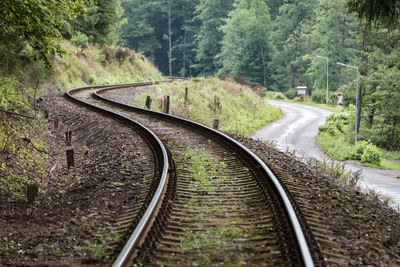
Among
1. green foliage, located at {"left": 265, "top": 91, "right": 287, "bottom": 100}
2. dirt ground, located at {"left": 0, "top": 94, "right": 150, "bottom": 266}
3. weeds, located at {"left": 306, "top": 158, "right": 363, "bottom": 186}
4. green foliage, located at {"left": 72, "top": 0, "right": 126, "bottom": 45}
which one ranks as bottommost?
weeds, located at {"left": 306, "top": 158, "right": 363, "bottom": 186}

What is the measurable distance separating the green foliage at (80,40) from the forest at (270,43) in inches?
3.8

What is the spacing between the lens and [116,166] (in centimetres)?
830

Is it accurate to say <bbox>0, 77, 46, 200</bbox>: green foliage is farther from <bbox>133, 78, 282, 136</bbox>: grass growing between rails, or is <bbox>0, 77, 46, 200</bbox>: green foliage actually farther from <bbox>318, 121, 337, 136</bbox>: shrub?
<bbox>318, 121, 337, 136</bbox>: shrub

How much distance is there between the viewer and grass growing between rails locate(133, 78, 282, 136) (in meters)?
23.7

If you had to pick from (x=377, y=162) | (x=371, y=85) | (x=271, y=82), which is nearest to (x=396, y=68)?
(x=371, y=85)

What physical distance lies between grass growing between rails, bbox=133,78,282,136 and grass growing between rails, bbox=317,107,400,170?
17.6 feet

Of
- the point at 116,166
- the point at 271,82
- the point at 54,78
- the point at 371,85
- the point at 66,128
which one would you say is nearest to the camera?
the point at 116,166

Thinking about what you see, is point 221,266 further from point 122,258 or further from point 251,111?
point 251,111

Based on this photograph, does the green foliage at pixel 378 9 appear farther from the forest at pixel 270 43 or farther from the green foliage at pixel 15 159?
the forest at pixel 270 43

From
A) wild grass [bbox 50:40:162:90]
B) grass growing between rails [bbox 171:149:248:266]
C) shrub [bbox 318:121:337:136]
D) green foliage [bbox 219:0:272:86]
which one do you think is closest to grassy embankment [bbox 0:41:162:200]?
wild grass [bbox 50:40:162:90]

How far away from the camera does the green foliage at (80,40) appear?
36.0m

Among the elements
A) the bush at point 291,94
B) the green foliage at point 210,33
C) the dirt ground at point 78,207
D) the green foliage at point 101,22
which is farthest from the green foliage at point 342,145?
the green foliage at point 210,33

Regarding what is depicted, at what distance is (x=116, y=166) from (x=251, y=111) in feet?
90.6

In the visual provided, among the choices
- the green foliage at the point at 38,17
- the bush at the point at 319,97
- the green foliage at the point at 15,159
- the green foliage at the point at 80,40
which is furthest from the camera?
the bush at the point at 319,97
